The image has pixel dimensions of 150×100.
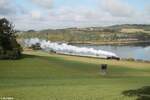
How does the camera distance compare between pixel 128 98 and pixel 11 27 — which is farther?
pixel 11 27

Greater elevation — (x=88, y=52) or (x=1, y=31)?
(x=1, y=31)

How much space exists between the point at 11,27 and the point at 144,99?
5884cm

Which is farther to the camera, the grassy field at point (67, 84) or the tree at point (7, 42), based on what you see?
the tree at point (7, 42)

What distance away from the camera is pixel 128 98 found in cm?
1819

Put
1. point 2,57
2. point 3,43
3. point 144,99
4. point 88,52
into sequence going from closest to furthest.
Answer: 1. point 144,99
2. point 2,57
3. point 3,43
4. point 88,52

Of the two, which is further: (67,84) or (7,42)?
(7,42)

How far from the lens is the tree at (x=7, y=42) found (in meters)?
66.0

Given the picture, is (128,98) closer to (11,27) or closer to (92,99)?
→ (92,99)

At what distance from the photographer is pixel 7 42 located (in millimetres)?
70562

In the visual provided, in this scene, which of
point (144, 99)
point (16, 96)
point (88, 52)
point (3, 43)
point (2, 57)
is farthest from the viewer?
point (88, 52)

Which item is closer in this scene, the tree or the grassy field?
the grassy field

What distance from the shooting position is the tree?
6603 centimetres

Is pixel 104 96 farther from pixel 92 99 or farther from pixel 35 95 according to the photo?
pixel 35 95

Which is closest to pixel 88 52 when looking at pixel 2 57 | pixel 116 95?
pixel 2 57
